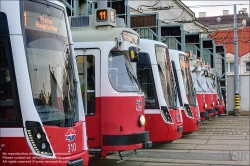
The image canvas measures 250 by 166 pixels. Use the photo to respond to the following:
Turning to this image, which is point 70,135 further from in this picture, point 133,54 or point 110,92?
point 133,54

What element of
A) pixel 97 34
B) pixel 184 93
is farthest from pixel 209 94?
pixel 97 34

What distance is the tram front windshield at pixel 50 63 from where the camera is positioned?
6.48 meters

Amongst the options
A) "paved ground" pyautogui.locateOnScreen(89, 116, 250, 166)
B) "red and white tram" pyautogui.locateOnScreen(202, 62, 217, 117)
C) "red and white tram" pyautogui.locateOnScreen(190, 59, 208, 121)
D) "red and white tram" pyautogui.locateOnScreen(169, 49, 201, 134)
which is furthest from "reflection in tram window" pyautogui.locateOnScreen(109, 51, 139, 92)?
"red and white tram" pyautogui.locateOnScreen(202, 62, 217, 117)

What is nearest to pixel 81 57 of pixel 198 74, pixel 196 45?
pixel 198 74

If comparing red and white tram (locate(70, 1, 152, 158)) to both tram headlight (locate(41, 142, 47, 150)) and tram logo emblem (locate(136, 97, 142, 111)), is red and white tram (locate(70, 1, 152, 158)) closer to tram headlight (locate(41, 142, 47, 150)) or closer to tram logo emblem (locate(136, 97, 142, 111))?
tram logo emblem (locate(136, 97, 142, 111))

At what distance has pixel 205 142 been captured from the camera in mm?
16078

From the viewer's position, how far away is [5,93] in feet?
20.6

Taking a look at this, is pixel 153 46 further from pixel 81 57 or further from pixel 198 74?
pixel 198 74

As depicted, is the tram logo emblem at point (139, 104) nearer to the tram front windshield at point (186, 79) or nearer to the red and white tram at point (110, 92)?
the red and white tram at point (110, 92)

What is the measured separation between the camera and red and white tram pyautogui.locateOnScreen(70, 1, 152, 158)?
9539 mm

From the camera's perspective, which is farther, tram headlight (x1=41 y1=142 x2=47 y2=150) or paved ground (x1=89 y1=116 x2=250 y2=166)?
paved ground (x1=89 y1=116 x2=250 y2=166)

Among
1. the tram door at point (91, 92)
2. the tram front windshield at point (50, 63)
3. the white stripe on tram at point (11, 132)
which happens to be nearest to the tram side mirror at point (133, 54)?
the tram door at point (91, 92)

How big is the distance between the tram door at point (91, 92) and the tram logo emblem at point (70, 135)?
2.65 meters

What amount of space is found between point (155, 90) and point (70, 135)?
5.64m
